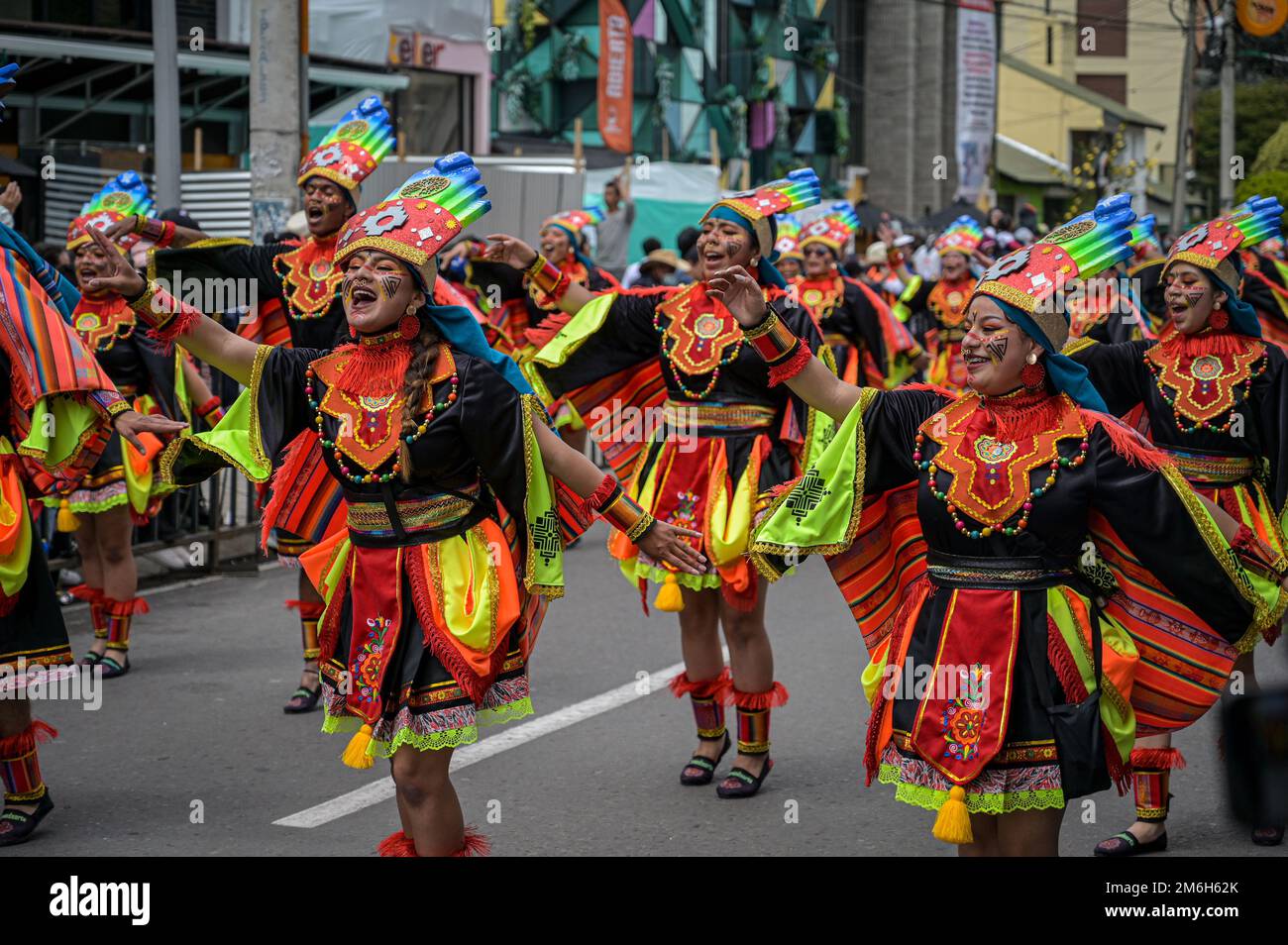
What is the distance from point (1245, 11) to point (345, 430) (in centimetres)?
2518

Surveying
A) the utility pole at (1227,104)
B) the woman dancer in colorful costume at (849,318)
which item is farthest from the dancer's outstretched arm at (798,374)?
the utility pole at (1227,104)

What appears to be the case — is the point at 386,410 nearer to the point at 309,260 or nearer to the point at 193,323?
the point at 193,323

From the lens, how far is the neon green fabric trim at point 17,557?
5.69 metres

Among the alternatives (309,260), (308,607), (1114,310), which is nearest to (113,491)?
(308,607)

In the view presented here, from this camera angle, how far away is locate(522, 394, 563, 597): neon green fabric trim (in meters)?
4.93

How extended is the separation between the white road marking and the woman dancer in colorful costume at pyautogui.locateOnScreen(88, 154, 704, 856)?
4.27ft

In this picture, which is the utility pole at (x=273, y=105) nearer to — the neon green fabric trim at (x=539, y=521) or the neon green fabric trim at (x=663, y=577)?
the neon green fabric trim at (x=663, y=577)

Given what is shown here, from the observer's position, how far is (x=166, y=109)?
12148 mm

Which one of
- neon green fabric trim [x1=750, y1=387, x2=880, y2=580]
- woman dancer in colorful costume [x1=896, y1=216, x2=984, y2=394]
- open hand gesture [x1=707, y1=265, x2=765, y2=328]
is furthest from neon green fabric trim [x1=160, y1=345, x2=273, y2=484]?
woman dancer in colorful costume [x1=896, y1=216, x2=984, y2=394]

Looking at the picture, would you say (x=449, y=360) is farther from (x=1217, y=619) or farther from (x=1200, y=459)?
(x=1200, y=459)

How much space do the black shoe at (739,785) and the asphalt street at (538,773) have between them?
5 centimetres

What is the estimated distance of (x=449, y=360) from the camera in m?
4.89
